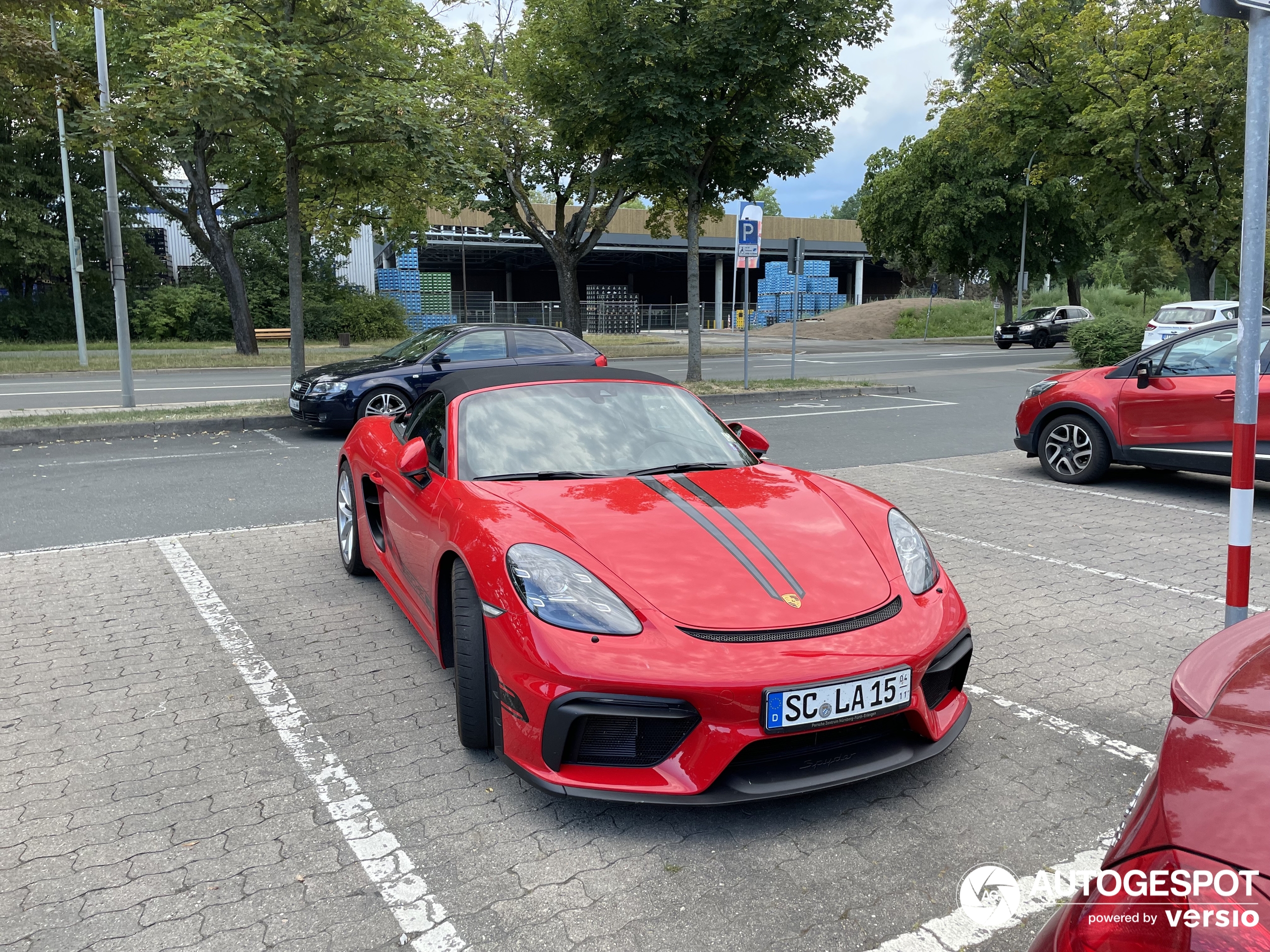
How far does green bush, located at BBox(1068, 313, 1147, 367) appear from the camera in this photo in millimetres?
21656

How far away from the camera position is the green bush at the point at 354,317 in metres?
34.1

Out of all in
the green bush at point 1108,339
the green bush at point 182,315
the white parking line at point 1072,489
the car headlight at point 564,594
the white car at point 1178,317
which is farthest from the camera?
the green bush at point 182,315

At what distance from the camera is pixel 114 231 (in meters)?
13.1

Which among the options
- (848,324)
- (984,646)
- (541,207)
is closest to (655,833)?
(984,646)

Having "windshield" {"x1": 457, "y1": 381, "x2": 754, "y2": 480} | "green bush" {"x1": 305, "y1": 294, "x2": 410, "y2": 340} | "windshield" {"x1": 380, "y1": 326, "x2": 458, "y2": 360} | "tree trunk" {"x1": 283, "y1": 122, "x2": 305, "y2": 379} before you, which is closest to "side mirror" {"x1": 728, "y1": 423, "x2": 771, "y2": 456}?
"windshield" {"x1": 457, "y1": 381, "x2": 754, "y2": 480}

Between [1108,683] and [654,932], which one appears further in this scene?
[1108,683]

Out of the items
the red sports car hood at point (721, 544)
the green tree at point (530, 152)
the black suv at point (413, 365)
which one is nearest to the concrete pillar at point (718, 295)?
the green tree at point (530, 152)

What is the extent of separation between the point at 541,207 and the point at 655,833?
4115 centimetres

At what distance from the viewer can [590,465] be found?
4016 millimetres

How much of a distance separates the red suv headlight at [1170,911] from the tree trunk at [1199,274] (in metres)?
28.3

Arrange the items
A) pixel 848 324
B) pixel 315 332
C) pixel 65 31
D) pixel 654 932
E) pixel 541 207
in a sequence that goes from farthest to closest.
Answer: pixel 848 324 → pixel 541 207 → pixel 315 332 → pixel 65 31 → pixel 654 932

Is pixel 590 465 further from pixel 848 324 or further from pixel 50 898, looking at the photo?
pixel 848 324

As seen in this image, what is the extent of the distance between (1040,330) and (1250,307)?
3493 centimetres

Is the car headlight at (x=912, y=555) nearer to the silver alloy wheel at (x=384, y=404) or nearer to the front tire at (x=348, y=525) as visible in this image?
the front tire at (x=348, y=525)
